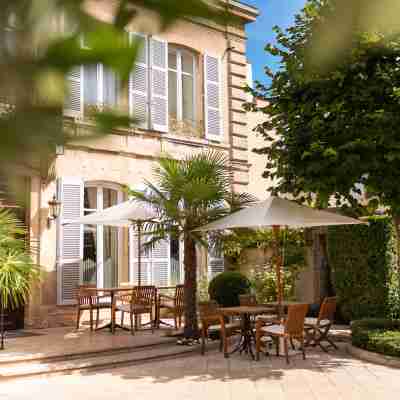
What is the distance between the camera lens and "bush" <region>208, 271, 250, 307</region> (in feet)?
41.0

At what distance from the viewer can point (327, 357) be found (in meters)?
8.69

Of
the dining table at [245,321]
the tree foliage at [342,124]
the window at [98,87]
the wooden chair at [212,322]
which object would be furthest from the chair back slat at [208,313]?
the window at [98,87]

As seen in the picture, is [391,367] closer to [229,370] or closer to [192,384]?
[229,370]

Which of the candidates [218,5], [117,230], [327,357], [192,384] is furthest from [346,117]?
[218,5]

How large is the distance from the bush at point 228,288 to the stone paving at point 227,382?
383 cm

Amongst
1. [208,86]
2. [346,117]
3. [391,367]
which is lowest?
[391,367]

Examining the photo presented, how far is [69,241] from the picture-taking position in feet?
39.3

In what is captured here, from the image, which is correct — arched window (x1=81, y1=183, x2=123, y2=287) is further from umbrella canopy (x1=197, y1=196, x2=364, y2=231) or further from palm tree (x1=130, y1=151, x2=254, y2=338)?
umbrella canopy (x1=197, y1=196, x2=364, y2=231)

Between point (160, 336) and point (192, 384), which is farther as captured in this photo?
point (160, 336)

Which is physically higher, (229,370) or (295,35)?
(295,35)

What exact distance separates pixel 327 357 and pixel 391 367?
101cm

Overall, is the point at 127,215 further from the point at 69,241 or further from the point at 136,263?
the point at 136,263

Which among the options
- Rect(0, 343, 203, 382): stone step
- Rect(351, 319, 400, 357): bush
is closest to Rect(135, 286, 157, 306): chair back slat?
Rect(0, 343, 203, 382): stone step

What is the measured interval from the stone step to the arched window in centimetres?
341
